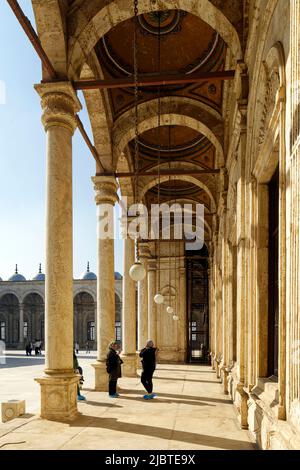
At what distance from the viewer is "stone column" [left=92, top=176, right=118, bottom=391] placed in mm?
11586

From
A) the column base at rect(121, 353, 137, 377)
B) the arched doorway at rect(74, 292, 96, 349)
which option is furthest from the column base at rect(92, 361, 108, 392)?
the arched doorway at rect(74, 292, 96, 349)

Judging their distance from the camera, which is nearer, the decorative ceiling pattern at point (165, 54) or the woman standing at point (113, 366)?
the woman standing at point (113, 366)

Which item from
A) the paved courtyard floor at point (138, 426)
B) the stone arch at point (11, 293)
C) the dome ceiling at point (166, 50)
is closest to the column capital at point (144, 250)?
the dome ceiling at point (166, 50)

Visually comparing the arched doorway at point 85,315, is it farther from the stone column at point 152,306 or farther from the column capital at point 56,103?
the column capital at point 56,103

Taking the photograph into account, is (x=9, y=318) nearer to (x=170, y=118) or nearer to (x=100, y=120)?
(x=170, y=118)

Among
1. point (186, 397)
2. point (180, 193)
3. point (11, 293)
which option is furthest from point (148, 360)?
point (11, 293)

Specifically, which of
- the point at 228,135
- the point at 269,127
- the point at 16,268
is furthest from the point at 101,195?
the point at 16,268

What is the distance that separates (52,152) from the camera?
789 cm

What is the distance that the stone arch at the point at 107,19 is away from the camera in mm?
8133

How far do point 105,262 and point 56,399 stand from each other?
4939mm

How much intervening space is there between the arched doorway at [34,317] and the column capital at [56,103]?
4018 centimetres

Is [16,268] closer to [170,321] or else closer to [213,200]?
[170,321]

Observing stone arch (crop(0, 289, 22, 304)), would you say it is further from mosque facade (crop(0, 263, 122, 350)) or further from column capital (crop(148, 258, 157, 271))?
column capital (crop(148, 258, 157, 271))

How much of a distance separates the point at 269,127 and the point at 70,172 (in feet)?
12.7
